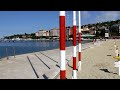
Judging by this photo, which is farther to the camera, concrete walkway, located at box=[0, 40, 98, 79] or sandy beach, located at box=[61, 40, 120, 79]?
sandy beach, located at box=[61, 40, 120, 79]

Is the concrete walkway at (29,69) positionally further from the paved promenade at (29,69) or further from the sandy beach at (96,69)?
the sandy beach at (96,69)

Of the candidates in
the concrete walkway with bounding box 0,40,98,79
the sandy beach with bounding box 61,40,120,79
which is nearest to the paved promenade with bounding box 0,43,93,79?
the concrete walkway with bounding box 0,40,98,79

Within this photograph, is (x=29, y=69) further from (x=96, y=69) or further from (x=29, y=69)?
(x=96, y=69)

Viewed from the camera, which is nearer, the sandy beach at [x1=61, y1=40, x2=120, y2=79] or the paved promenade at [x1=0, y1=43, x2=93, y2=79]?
the paved promenade at [x1=0, y1=43, x2=93, y2=79]

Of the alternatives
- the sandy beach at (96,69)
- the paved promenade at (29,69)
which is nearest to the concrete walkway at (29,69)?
the paved promenade at (29,69)

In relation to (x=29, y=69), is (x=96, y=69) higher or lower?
lower

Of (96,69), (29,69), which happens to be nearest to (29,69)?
(29,69)

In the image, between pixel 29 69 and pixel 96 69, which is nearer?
pixel 29 69

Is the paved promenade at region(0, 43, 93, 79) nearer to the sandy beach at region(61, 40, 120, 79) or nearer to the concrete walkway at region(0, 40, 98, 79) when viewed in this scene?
the concrete walkway at region(0, 40, 98, 79)

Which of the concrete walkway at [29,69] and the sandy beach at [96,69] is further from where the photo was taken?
the sandy beach at [96,69]

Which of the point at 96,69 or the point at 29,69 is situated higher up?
the point at 29,69
